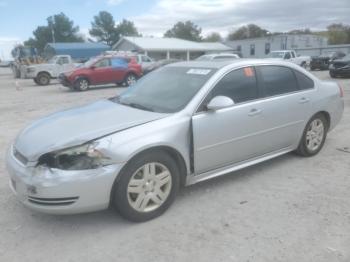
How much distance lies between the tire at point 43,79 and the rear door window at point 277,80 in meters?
19.3

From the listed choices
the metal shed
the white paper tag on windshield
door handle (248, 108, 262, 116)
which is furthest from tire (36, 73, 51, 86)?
the metal shed

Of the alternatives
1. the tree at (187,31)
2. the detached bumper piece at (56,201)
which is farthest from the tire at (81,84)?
the tree at (187,31)

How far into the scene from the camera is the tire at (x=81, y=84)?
52.4 feet

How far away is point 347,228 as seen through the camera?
3.16 metres

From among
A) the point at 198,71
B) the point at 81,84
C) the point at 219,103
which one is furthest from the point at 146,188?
the point at 81,84

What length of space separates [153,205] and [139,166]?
49 cm

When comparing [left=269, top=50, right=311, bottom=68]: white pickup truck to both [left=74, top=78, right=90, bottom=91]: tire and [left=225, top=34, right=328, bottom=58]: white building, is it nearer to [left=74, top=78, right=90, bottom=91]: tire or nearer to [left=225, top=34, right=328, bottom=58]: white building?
[left=74, top=78, right=90, bottom=91]: tire

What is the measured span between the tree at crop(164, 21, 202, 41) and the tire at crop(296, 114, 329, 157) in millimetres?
84410

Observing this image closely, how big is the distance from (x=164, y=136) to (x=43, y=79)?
65.3ft

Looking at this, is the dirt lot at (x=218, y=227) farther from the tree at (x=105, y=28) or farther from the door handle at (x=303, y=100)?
the tree at (x=105, y=28)

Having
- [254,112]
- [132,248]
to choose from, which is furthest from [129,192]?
[254,112]

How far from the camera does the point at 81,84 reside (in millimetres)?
16109

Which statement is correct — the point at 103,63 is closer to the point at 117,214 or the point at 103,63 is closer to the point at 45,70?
the point at 45,70

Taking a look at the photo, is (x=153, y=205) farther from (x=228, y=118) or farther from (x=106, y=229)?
(x=228, y=118)
